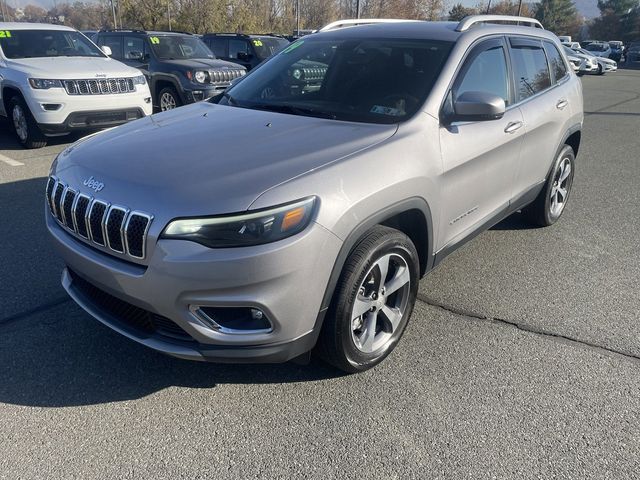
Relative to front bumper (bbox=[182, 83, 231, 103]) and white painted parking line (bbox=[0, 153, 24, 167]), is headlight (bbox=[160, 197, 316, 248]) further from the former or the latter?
front bumper (bbox=[182, 83, 231, 103])

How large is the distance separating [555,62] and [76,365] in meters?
4.55

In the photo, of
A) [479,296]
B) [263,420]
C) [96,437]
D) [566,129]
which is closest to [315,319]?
[263,420]

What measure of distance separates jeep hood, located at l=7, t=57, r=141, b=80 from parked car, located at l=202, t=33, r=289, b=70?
15.1 ft

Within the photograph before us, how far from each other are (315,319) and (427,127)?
129 centimetres

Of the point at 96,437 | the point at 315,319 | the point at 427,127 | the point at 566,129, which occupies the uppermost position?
the point at 427,127

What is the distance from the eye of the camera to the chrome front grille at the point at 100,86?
23.9ft

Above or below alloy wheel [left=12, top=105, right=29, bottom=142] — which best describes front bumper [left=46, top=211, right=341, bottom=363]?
above

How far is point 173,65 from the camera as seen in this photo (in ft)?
31.8

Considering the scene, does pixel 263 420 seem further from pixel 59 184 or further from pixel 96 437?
pixel 59 184

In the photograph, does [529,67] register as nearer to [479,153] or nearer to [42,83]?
[479,153]

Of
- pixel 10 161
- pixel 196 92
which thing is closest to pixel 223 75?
pixel 196 92

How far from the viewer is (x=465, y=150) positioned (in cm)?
320

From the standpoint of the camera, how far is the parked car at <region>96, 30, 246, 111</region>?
9492 millimetres

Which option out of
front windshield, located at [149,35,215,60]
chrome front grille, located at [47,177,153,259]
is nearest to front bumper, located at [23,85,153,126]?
front windshield, located at [149,35,215,60]
